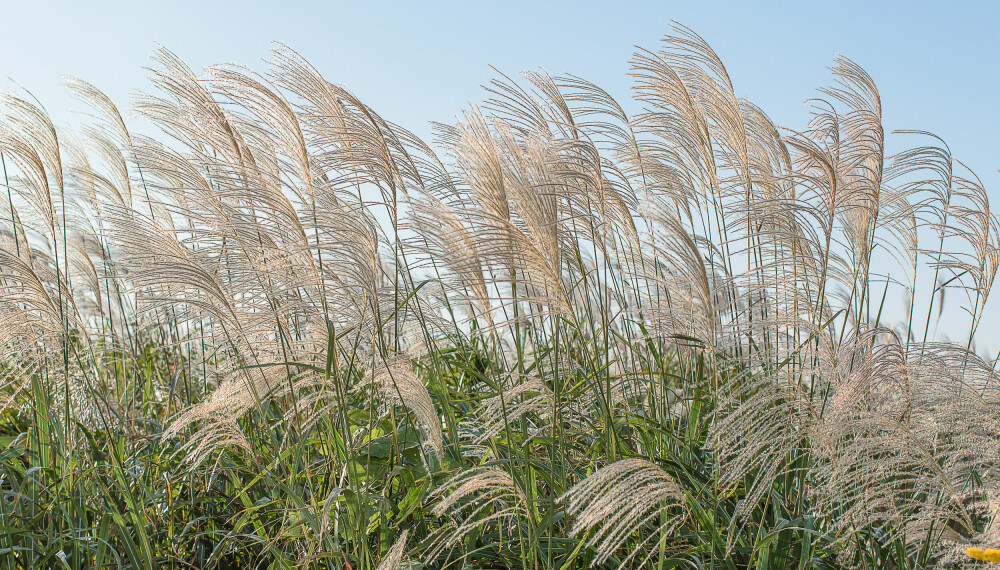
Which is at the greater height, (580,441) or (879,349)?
(879,349)

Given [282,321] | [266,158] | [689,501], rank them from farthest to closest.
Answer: [266,158] → [282,321] → [689,501]

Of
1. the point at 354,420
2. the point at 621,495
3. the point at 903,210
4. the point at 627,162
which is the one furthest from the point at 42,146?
the point at 903,210

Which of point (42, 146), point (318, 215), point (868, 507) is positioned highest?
point (42, 146)

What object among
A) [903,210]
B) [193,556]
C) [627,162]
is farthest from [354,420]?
[903,210]

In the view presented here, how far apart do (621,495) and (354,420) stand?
4.18ft

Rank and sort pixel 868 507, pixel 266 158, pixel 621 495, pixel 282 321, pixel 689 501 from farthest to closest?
1. pixel 266 158
2. pixel 282 321
3. pixel 689 501
4. pixel 868 507
5. pixel 621 495

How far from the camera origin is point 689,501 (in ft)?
6.67

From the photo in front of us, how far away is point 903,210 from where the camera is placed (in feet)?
10.1

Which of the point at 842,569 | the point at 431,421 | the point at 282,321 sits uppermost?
the point at 282,321

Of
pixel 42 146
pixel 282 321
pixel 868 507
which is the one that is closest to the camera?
pixel 868 507

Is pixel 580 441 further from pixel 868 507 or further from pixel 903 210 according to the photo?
pixel 903 210

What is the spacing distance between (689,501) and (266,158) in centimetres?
177

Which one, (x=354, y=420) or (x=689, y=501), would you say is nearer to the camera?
(x=689, y=501)

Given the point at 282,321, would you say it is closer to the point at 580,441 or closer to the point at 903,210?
the point at 580,441
